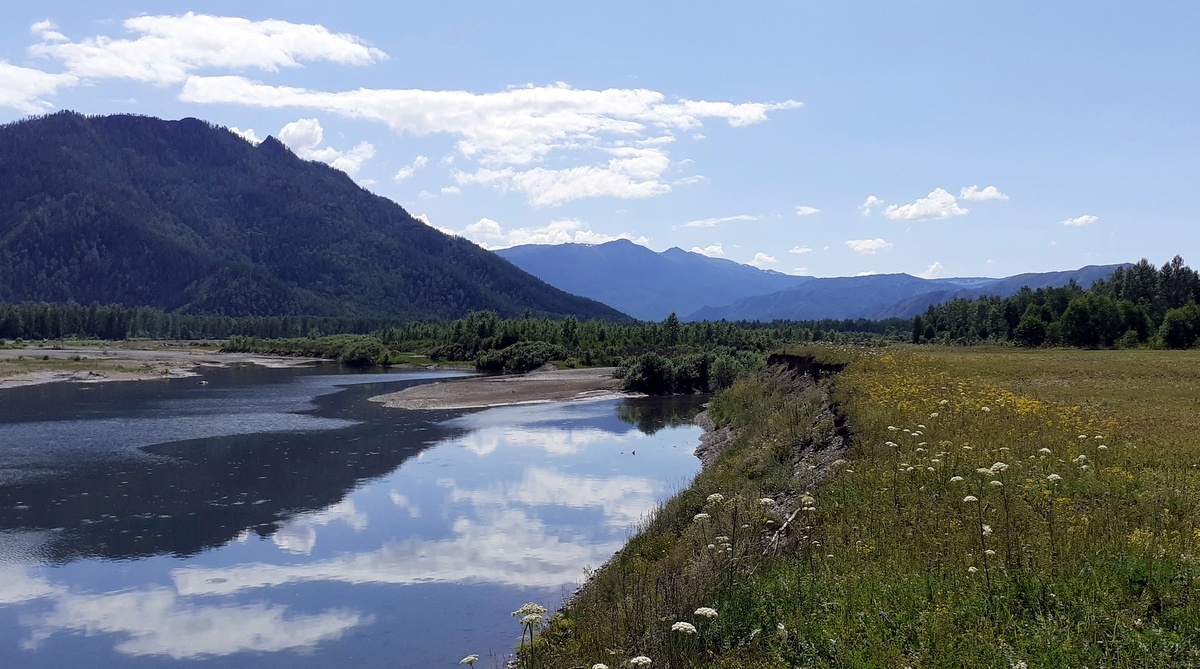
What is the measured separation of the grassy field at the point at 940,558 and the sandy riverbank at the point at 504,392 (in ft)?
190

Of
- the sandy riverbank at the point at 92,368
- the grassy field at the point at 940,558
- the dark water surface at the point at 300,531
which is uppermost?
the grassy field at the point at 940,558

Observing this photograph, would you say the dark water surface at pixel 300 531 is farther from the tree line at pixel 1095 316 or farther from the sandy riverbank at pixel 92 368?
the tree line at pixel 1095 316

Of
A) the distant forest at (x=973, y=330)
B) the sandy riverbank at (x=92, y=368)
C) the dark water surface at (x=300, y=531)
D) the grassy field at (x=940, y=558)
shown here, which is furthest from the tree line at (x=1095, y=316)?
the sandy riverbank at (x=92, y=368)

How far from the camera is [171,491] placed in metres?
37.0

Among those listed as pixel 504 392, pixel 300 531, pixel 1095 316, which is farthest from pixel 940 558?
pixel 1095 316

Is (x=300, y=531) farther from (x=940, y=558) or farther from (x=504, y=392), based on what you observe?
(x=504, y=392)

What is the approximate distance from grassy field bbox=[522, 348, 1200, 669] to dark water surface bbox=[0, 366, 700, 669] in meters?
5.27

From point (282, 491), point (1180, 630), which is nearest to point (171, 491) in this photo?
point (282, 491)

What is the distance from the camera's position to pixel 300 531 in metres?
30.9

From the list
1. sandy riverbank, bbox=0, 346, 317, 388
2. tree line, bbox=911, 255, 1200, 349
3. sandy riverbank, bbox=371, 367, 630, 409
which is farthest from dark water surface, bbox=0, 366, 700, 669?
tree line, bbox=911, 255, 1200, 349

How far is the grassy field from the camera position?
360 inches

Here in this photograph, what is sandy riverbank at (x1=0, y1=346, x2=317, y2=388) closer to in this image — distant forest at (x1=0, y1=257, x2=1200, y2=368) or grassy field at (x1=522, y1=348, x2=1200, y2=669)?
distant forest at (x1=0, y1=257, x2=1200, y2=368)

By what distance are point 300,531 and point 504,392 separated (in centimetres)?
5939

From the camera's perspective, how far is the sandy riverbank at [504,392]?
261 feet
